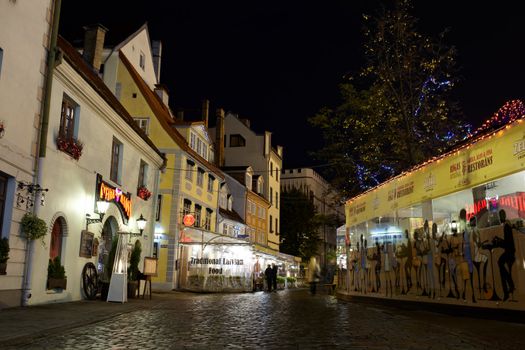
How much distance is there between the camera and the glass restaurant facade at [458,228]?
1041 centimetres

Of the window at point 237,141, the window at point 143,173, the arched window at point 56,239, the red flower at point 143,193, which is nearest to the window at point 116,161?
the red flower at point 143,193

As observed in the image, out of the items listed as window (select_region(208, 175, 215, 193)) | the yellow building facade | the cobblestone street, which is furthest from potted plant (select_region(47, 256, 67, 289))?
window (select_region(208, 175, 215, 193))

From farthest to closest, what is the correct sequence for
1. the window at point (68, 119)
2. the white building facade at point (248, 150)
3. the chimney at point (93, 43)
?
the white building facade at point (248, 150) → the chimney at point (93, 43) → the window at point (68, 119)

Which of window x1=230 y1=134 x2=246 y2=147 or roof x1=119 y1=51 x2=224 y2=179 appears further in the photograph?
window x1=230 y1=134 x2=246 y2=147

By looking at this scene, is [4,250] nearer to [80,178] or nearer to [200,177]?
[80,178]

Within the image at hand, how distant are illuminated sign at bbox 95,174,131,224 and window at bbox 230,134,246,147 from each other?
33097 mm

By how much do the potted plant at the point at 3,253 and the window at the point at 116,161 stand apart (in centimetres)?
760

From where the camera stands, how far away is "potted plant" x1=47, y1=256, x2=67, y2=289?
14151mm

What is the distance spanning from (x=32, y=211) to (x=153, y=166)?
11.0m

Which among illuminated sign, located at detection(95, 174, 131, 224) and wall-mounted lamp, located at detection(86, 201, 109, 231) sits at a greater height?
illuminated sign, located at detection(95, 174, 131, 224)

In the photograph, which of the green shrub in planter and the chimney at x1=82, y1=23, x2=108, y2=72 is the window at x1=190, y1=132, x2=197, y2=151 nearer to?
the chimney at x1=82, y1=23, x2=108, y2=72

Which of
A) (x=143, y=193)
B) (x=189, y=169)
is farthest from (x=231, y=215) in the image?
(x=143, y=193)

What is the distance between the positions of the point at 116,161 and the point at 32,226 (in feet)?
23.7

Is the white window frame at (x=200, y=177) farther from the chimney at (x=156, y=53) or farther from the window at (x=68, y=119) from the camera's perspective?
the window at (x=68, y=119)
